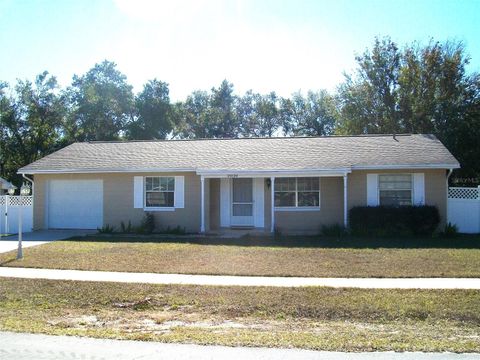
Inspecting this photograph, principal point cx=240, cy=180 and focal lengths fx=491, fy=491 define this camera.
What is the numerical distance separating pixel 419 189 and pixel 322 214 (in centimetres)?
374

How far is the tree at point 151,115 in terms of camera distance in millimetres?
46156

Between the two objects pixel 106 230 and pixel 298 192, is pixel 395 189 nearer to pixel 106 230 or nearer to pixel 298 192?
pixel 298 192

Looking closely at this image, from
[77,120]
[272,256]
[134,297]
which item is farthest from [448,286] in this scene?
[77,120]

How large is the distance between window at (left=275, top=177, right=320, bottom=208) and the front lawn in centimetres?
476

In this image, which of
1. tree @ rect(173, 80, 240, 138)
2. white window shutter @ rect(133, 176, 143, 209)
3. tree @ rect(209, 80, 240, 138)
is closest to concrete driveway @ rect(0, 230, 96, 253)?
white window shutter @ rect(133, 176, 143, 209)

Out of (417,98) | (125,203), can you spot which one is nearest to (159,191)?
(125,203)

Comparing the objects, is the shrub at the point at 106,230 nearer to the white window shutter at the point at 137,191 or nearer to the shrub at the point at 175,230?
the white window shutter at the point at 137,191

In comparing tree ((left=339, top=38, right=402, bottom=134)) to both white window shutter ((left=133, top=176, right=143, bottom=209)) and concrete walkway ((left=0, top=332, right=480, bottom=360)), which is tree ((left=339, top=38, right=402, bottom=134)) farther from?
concrete walkway ((left=0, top=332, right=480, bottom=360))

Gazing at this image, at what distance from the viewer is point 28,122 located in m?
39.3

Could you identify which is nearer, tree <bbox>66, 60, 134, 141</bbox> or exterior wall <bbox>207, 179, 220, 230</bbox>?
exterior wall <bbox>207, 179, 220, 230</bbox>

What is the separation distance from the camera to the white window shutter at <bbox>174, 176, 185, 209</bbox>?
1980cm

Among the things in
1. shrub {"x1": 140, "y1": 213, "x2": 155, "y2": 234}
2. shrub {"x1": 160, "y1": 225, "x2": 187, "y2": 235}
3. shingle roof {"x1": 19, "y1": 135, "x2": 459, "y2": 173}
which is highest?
shingle roof {"x1": 19, "y1": 135, "x2": 459, "y2": 173}

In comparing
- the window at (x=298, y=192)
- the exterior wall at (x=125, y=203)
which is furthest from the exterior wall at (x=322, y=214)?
the exterior wall at (x=125, y=203)

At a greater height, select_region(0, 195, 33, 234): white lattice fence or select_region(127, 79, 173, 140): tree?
select_region(127, 79, 173, 140): tree
